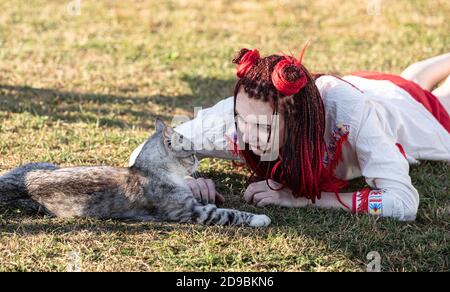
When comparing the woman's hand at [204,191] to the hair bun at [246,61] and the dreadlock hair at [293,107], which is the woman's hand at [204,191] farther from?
the hair bun at [246,61]

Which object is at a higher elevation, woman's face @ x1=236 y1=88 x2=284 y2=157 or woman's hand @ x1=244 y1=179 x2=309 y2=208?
woman's face @ x1=236 y1=88 x2=284 y2=157

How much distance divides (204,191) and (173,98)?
2.62 meters

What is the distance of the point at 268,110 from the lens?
388 cm

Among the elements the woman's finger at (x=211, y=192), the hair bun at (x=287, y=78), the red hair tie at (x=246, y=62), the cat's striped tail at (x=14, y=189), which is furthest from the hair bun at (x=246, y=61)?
the cat's striped tail at (x=14, y=189)

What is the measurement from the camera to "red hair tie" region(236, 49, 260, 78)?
3949mm

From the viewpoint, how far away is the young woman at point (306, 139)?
12.8 ft

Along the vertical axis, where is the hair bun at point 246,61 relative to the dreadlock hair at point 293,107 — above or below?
above

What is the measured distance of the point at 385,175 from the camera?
4.07m

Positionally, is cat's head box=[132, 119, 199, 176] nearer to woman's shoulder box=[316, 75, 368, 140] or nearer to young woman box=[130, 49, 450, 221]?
young woman box=[130, 49, 450, 221]

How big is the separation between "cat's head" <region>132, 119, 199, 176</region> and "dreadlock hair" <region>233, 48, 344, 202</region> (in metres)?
0.43

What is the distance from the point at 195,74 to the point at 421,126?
311 cm

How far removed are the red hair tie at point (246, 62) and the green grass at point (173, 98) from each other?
0.84m

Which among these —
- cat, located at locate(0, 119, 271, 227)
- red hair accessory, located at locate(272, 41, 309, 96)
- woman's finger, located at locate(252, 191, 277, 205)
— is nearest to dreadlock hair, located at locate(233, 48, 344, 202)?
red hair accessory, located at locate(272, 41, 309, 96)

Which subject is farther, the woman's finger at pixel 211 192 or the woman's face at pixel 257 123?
the woman's finger at pixel 211 192
